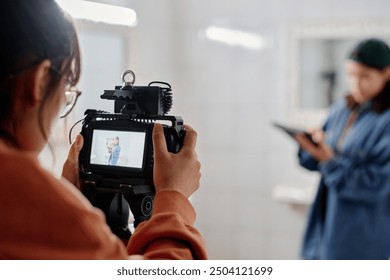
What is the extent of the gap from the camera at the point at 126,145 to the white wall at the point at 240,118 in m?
1.41

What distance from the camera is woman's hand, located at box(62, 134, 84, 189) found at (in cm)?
59

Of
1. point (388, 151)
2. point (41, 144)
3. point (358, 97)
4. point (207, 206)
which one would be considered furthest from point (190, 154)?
point (207, 206)

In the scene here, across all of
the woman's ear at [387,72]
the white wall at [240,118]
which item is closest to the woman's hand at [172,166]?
the woman's ear at [387,72]

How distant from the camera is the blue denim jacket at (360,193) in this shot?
1426 mm

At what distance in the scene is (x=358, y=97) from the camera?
1.54 meters

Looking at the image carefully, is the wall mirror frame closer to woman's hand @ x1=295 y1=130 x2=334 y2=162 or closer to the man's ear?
woman's hand @ x1=295 y1=130 x2=334 y2=162

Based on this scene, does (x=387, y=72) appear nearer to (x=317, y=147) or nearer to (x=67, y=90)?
(x=317, y=147)

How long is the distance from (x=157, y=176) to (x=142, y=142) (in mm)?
37

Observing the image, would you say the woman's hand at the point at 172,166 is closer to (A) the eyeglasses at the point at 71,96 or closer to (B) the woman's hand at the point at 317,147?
(A) the eyeglasses at the point at 71,96

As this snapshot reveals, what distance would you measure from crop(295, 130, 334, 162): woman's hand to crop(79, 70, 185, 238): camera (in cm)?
97

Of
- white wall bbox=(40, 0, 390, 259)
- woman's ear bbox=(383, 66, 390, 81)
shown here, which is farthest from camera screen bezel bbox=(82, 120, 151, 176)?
white wall bbox=(40, 0, 390, 259)

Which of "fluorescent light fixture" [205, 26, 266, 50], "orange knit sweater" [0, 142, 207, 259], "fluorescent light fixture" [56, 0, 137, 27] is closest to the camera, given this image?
"orange knit sweater" [0, 142, 207, 259]

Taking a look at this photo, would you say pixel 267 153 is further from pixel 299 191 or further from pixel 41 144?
pixel 41 144

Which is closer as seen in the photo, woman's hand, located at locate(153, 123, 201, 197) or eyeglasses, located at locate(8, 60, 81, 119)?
eyeglasses, located at locate(8, 60, 81, 119)
